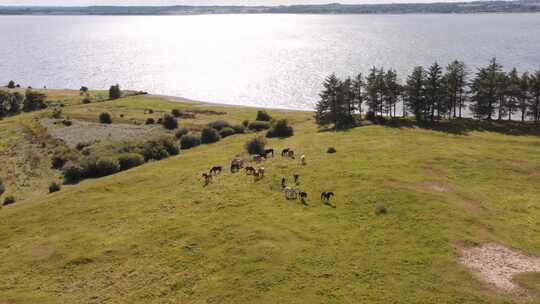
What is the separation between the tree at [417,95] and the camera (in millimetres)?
93312

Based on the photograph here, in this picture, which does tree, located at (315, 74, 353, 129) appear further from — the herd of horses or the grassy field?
the herd of horses

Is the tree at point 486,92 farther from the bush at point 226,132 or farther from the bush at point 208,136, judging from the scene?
the bush at point 208,136

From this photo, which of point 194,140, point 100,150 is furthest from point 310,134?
point 100,150

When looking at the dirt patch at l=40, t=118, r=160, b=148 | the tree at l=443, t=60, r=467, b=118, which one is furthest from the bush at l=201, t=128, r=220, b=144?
the tree at l=443, t=60, r=467, b=118

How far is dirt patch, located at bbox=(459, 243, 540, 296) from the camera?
34.0 meters

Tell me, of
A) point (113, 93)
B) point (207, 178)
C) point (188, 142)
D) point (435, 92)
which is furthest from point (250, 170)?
point (113, 93)

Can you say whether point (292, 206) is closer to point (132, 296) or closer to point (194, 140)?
point (132, 296)

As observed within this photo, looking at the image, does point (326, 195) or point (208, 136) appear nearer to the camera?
point (326, 195)

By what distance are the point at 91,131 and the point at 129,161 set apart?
2926cm

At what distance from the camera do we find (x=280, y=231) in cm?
4256

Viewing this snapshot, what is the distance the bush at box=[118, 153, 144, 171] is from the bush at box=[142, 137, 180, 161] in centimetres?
222

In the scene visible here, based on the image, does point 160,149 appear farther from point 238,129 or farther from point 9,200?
point 9,200

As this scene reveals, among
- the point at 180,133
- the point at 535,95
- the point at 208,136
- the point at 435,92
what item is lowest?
the point at 208,136

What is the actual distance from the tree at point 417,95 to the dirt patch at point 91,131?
5375 centimetres
